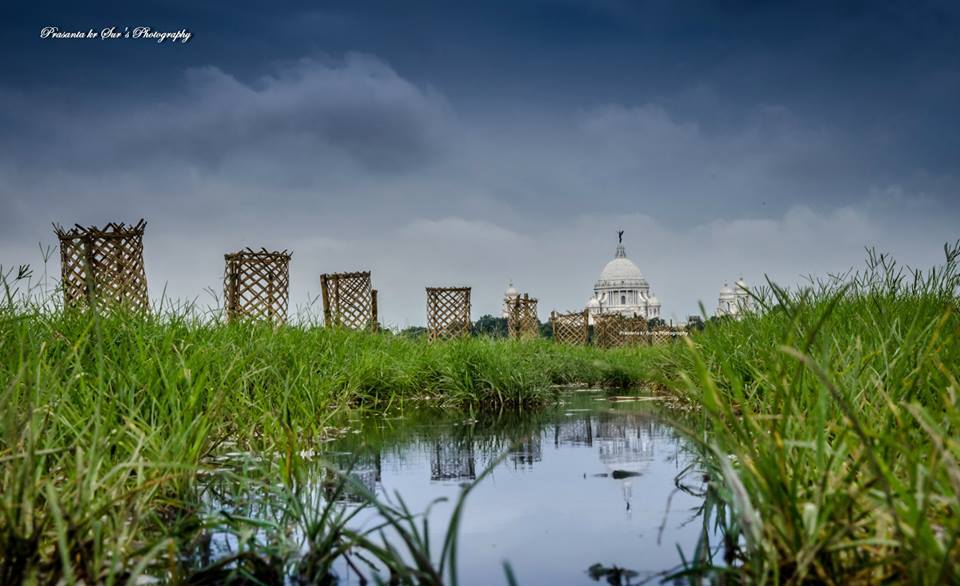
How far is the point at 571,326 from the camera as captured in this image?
1035 inches

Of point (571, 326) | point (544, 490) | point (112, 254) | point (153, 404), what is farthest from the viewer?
point (571, 326)

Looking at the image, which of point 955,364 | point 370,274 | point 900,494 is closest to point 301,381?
point 955,364

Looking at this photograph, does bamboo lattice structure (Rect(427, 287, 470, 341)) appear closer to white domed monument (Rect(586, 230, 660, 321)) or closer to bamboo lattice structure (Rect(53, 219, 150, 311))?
bamboo lattice structure (Rect(53, 219, 150, 311))

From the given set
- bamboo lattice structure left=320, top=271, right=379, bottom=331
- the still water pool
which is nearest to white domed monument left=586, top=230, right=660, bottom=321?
bamboo lattice structure left=320, top=271, right=379, bottom=331

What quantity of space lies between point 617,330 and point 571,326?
8.43ft

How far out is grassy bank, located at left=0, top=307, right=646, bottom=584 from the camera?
200 cm

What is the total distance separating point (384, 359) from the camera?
8.99 meters

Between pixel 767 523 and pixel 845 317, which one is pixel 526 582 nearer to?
pixel 767 523

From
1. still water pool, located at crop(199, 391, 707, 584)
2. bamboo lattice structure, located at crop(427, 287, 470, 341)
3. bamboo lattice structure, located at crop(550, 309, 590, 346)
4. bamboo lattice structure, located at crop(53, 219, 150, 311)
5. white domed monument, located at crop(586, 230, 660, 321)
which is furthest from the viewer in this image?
white domed monument, located at crop(586, 230, 660, 321)

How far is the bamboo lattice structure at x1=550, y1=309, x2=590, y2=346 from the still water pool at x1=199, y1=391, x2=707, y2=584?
18.8 m

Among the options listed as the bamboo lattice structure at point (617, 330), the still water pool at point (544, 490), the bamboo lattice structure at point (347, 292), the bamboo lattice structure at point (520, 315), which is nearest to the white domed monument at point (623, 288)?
the bamboo lattice structure at point (617, 330)

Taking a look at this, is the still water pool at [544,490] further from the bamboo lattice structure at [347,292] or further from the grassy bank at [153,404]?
the bamboo lattice structure at [347,292]

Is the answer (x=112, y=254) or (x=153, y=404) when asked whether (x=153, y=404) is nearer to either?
(x=153, y=404)

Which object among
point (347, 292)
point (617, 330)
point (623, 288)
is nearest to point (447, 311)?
point (347, 292)
